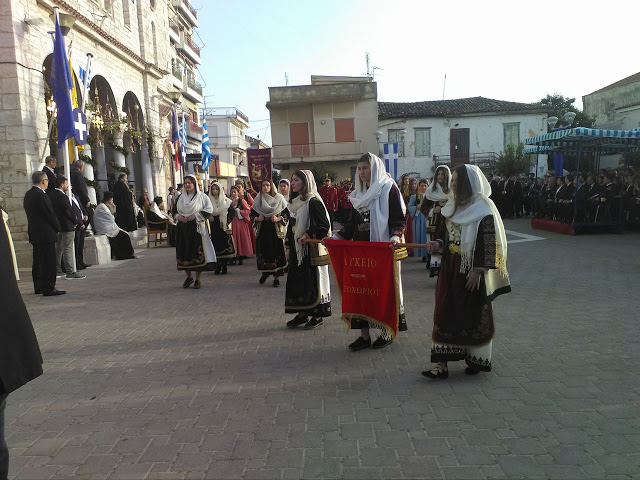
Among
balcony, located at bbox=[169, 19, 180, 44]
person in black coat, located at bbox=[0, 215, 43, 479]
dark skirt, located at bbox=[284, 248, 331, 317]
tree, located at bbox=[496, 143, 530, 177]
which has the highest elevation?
balcony, located at bbox=[169, 19, 180, 44]

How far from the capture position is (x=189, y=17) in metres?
38.7

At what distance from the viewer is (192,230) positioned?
8844 mm

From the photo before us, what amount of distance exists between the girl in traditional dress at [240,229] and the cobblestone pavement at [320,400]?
5038 millimetres

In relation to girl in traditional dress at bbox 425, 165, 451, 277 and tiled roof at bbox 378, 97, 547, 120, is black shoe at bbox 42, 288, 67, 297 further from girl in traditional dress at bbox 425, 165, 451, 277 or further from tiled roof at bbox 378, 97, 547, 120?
tiled roof at bbox 378, 97, 547, 120

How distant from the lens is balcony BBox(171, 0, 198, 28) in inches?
1403

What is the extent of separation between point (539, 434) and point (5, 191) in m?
11.8

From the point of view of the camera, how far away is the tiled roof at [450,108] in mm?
39188

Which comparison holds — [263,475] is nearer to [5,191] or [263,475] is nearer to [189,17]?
[5,191]

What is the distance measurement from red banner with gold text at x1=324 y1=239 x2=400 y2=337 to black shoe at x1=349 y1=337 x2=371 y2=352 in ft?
0.75

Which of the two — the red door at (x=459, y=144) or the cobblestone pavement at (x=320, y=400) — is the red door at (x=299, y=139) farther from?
the cobblestone pavement at (x=320, y=400)

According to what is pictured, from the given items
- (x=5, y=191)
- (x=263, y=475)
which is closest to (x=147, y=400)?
(x=263, y=475)

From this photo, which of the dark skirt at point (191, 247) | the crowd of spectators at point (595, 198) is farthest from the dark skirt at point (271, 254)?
the crowd of spectators at point (595, 198)

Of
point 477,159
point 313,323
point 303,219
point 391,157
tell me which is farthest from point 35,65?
point 477,159

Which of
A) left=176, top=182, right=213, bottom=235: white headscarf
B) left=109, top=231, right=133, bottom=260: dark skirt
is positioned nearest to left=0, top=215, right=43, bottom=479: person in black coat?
left=176, top=182, right=213, bottom=235: white headscarf
